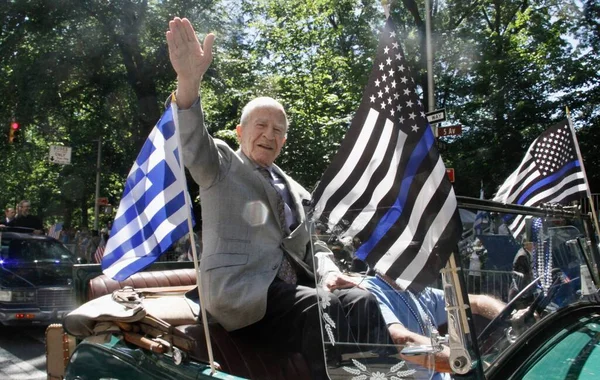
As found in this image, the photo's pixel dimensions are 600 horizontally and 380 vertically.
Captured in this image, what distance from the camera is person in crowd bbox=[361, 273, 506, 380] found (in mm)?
1990

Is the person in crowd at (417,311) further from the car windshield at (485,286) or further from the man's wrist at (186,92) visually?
the man's wrist at (186,92)

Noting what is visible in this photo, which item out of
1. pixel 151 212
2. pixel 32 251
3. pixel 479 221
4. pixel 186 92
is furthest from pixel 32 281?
pixel 479 221

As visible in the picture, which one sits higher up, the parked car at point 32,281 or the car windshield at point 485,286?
the car windshield at point 485,286

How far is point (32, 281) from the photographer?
8.74 metres

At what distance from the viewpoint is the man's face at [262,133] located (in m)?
3.08

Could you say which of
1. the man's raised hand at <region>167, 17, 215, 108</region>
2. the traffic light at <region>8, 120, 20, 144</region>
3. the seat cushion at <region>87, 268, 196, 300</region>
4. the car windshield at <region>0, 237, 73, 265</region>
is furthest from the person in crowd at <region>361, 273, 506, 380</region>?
the traffic light at <region>8, 120, 20, 144</region>

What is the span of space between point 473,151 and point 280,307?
16.4m

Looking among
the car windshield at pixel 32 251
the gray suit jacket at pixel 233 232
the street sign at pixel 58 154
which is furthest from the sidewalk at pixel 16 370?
the street sign at pixel 58 154

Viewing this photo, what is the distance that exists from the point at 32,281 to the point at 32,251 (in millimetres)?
690

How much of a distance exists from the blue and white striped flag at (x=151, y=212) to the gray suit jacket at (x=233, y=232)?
0.13m

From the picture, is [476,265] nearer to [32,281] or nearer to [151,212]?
[151,212]

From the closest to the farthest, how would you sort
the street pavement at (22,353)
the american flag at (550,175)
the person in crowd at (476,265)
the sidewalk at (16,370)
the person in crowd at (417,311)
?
the person in crowd at (417,311) → the person in crowd at (476,265) → the american flag at (550,175) → the sidewalk at (16,370) → the street pavement at (22,353)

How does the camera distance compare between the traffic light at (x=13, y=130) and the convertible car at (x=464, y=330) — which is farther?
the traffic light at (x=13, y=130)

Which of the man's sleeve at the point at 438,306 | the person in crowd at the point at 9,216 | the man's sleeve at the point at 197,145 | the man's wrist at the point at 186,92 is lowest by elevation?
the person in crowd at the point at 9,216
